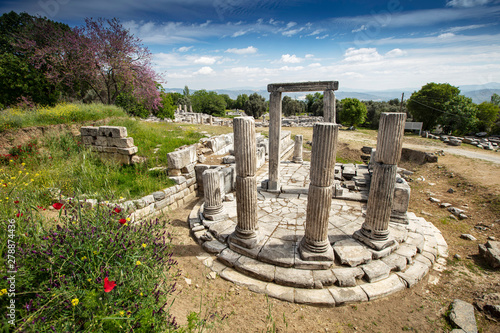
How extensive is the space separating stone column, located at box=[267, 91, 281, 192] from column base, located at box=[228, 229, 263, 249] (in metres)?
3.05

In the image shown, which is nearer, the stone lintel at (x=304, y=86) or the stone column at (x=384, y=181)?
the stone column at (x=384, y=181)

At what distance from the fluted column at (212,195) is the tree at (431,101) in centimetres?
3117

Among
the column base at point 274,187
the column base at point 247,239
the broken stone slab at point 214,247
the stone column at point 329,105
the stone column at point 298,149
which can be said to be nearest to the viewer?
the column base at point 247,239

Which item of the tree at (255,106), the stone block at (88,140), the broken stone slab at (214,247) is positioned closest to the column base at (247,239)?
the broken stone slab at (214,247)

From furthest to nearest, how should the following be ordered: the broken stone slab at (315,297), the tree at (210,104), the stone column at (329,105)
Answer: the tree at (210,104), the stone column at (329,105), the broken stone slab at (315,297)

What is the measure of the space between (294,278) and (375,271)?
68.1 inches

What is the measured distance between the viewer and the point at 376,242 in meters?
5.11

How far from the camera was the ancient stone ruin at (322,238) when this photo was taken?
4.38 m

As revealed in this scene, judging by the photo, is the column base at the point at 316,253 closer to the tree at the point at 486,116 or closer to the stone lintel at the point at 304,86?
the stone lintel at the point at 304,86

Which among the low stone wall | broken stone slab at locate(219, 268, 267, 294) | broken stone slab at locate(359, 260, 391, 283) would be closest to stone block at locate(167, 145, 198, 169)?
the low stone wall

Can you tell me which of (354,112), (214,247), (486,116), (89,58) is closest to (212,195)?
(214,247)

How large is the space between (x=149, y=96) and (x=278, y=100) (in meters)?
12.1

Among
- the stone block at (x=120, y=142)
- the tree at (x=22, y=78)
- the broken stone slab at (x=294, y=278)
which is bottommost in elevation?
the broken stone slab at (x=294, y=278)

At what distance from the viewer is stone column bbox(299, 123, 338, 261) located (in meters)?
4.27
